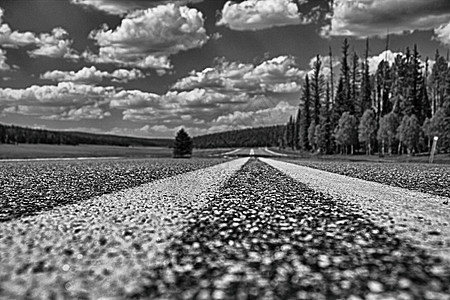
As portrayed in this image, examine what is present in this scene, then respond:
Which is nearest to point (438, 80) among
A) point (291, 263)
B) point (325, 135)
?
point (325, 135)

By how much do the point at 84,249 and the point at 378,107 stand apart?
99.7 meters

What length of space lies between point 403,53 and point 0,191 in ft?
320

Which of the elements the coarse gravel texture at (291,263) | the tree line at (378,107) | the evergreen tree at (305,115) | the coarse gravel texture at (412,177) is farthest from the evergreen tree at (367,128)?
the coarse gravel texture at (291,263)

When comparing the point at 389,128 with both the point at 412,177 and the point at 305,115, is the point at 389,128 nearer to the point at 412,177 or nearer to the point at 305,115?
the point at 305,115

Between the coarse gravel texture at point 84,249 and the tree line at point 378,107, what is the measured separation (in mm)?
64328

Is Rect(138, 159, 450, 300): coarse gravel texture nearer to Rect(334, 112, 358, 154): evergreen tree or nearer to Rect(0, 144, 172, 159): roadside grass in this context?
Rect(0, 144, 172, 159): roadside grass

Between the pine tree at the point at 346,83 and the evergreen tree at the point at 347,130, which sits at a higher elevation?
the pine tree at the point at 346,83

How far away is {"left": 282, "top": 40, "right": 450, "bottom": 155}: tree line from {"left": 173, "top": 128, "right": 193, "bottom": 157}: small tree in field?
32578 millimetres

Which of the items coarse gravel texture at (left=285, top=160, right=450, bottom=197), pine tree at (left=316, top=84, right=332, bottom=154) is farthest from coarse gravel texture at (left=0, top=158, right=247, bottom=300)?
pine tree at (left=316, top=84, right=332, bottom=154)

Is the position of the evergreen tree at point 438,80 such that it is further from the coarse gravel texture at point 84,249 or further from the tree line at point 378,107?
the coarse gravel texture at point 84,249

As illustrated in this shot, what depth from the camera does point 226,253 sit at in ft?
15.6

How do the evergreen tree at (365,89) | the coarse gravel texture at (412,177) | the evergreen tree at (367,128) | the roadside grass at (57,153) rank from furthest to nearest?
the evergreen tree at (365,89)
the evergreen tree at (367,128)
the roadside grass at (57,153)
the coarse gravel texture at (412,177)

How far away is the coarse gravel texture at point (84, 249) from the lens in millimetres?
3617

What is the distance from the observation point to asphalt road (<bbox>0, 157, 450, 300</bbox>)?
357cm
